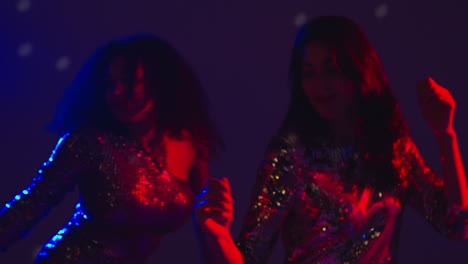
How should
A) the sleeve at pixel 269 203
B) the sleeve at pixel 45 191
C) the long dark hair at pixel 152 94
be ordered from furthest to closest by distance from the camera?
the long dark hair at pixel 152 94 < the sleeve at pixel 45 191 < the sleeve at pixel 269 203

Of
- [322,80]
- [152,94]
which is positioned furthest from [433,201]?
[152,94]

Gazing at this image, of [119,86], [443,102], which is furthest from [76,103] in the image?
[443,102]

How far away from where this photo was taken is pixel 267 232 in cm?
116

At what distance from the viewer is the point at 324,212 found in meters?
1.18

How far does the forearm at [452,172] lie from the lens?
120cm

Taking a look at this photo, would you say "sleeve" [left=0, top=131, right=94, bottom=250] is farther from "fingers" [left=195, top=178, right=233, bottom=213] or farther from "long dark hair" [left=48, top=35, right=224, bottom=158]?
"fingers" [left=195, top=178, right=233, bottom=213]

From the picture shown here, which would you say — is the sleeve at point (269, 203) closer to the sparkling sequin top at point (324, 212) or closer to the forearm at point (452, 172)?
the sparkling sequin top at point (324, 212)

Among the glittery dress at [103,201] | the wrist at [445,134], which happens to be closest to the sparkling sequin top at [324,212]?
the wrist at [445,134]

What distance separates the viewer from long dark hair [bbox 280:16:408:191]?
4.05 ft

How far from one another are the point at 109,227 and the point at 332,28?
63 centimetres

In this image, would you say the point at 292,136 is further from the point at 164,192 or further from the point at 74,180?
the point at 74,180

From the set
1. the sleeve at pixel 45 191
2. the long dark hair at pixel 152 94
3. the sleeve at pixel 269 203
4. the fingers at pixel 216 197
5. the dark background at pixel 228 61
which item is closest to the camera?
the fingers at pixel 216 197

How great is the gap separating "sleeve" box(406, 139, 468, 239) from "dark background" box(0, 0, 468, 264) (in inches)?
24.0

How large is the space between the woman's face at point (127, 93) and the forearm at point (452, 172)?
0.65 meters
